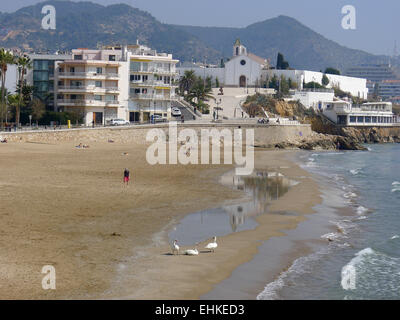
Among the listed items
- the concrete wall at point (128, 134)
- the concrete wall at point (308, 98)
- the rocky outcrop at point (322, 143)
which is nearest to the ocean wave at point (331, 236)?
the concrete wall at point (128, 134)

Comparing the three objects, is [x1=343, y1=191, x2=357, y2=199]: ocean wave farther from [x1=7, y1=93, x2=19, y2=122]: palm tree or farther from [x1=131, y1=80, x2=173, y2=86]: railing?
[x1=131, y1=80, x2=173, y2=86]: railing

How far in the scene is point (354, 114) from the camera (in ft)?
377

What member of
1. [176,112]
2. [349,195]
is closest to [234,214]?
[349,195]

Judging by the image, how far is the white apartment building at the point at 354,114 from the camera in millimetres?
114125

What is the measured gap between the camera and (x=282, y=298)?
1847 cm

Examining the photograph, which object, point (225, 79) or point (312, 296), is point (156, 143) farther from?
point (225, 79)

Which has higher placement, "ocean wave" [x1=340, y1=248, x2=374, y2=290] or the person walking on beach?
the person walking on beach

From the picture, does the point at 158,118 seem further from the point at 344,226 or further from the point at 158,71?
the point at 344,226

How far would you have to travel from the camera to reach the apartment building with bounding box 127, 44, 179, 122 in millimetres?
78500

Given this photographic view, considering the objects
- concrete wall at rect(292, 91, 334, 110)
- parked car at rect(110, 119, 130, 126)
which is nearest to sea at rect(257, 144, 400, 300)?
parked car at rect(110, 119, 130, 126)

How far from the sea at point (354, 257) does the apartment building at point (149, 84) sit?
3719cm

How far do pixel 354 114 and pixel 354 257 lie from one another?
93.9 meters

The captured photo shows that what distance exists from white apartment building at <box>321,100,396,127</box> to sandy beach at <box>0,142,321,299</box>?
70.1 meters

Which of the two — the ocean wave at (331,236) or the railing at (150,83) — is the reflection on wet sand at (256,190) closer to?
the ocean wave at (331,236)
